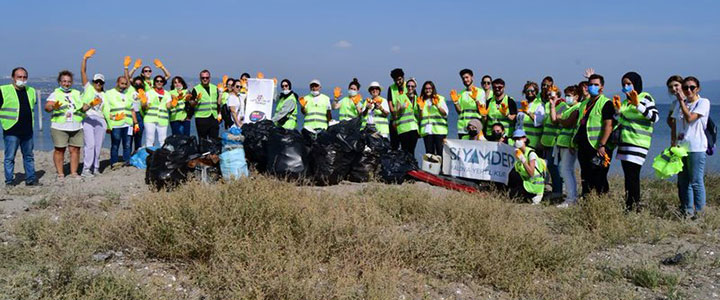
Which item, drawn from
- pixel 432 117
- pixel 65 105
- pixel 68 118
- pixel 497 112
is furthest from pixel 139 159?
pixel 497 112

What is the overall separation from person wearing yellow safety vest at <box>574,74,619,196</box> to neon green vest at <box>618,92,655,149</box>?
0.48 ft

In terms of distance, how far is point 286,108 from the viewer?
9852 millimetres

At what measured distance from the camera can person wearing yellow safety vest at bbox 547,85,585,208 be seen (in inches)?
289

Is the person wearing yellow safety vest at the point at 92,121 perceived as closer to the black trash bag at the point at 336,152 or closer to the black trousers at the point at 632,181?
the black trash bag at the point at 336,152

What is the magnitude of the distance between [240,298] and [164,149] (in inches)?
182

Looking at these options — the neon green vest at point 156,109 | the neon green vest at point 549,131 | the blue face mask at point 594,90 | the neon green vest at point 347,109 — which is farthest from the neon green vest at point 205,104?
the blue face mask at point 594,90

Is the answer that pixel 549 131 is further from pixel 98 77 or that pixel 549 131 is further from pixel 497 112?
pixel 98 77

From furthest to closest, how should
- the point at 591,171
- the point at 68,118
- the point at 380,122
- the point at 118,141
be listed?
the point at 380,122, the point at 118,141, the point at 68,118, the point at 591,171

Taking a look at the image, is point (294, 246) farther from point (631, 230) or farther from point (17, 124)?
point (17, 124)

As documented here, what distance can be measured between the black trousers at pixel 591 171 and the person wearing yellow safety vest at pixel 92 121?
22.6ft

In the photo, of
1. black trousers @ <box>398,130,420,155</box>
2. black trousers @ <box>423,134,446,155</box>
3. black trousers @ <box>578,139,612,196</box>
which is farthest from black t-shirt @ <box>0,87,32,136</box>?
black trousers @ <box>578,139,612,196</box>

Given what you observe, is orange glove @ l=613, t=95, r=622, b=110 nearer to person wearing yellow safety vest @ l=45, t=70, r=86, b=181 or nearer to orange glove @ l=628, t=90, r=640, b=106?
orange glove @ l=628, t=90, r=640, b=106

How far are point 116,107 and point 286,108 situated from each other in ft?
8.84

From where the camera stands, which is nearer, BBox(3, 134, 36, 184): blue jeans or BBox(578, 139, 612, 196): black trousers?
BBox(578, 139, 612, 196): black trousers
